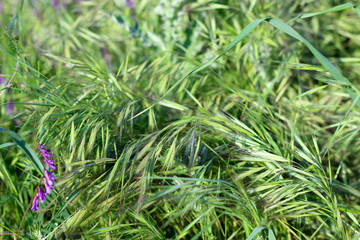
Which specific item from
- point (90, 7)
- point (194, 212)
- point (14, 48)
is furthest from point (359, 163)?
point (90, 7)

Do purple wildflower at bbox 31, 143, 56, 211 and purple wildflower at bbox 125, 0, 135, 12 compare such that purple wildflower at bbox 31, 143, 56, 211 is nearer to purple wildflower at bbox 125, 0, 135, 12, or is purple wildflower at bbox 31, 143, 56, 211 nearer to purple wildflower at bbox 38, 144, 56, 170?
purple wildflower at bbox 38, 144, 56, 170

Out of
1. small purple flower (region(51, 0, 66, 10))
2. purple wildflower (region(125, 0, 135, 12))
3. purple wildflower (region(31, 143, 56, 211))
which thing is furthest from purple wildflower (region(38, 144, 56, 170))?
small purple flower (region(51, 0, 66, 10))

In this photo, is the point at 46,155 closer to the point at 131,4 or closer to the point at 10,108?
the point at 10,108

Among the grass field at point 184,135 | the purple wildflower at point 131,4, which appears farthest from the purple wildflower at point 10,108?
the purple wildflower at point 131,4

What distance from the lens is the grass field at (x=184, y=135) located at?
3.18 ft

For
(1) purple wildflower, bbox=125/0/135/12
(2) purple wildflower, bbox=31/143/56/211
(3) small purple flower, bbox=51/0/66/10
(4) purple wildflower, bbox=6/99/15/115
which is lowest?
(4) purple wildflower, bbox=6/99/15/115

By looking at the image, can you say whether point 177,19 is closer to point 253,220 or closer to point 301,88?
point 301,88

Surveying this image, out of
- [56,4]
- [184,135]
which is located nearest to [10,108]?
[184,135]

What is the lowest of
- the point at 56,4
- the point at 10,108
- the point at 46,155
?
the point at 10,108

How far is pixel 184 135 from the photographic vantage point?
3.68 ft

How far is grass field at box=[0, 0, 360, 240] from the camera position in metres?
0.97

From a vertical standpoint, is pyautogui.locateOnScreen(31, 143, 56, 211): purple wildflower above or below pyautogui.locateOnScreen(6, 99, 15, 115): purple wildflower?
above

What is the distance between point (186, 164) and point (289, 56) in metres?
0.82

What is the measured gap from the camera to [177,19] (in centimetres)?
175
